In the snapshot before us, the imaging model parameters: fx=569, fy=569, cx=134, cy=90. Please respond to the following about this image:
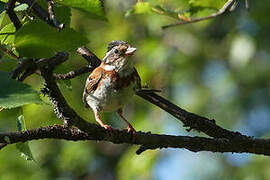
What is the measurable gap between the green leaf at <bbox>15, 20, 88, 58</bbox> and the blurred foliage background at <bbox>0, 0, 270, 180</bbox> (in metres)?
4.21

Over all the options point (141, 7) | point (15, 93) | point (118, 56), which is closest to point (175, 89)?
point (118, 56)

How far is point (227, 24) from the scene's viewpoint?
360 inches

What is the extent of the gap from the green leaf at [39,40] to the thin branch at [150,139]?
0.43 meters

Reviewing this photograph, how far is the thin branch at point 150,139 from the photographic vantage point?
7.28ft

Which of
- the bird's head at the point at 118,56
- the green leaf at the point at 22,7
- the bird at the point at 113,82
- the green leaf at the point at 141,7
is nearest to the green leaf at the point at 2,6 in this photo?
the green leaf at the point at 22,7

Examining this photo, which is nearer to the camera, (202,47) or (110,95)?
(110,95)

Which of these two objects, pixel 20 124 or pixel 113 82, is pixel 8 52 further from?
pixel 113 82

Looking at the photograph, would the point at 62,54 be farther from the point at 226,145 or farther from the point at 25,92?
the point at 226,145

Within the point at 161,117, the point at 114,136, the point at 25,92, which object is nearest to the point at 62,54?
the point at 25,92

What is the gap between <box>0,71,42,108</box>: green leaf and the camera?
1529mm

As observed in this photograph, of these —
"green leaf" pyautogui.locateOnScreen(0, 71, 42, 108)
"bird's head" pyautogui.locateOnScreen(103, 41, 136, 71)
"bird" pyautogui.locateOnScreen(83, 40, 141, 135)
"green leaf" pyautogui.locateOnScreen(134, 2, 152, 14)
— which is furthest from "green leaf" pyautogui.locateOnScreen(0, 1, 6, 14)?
"bird's head" pyautogui.locateOnScreen(103, 41, 136, 71)

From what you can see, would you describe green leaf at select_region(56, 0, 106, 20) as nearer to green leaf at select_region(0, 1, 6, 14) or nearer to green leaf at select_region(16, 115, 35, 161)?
green leaf at select_region(0, 1, 6, 14)

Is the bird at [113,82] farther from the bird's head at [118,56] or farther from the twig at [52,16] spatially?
the twig at [52,16]

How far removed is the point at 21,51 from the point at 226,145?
1.42 meters
